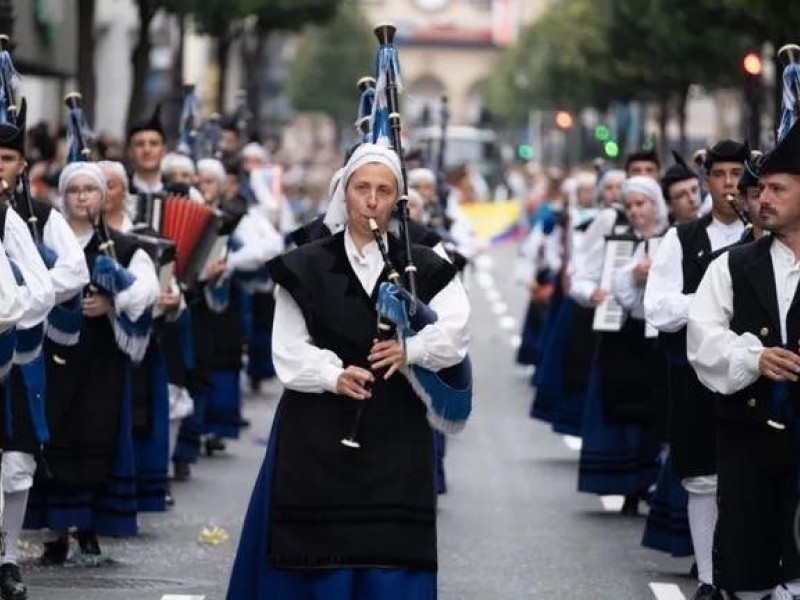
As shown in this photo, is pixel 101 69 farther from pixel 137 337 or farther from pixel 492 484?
pixel 137 337

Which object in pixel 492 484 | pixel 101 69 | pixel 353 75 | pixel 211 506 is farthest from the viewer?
pixel 353 75

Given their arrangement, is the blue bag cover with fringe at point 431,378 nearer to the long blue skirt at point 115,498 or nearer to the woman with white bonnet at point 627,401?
the long blue skirt at point 115,498

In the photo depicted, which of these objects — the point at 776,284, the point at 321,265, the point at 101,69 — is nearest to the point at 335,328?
the point at 321,265

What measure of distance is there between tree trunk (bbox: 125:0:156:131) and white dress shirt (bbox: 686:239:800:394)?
23.7m

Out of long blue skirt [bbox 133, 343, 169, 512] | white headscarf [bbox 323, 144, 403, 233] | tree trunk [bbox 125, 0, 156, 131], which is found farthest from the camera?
tree trunk [bbox 125, 0, 156, 131]

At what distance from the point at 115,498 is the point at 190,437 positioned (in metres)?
4.00

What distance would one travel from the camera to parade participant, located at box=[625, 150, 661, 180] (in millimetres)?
16297

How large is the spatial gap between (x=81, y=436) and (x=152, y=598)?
116cm

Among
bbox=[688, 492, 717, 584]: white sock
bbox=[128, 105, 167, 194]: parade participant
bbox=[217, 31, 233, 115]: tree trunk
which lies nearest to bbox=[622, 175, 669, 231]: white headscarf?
bbox=[128, 105, 167, 194]: parade participant

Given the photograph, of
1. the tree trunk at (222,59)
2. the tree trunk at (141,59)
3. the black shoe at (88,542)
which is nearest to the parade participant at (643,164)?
the black shoe at (88,542)

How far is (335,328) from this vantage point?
9.23 metres

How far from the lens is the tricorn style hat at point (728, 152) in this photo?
12.1 meters

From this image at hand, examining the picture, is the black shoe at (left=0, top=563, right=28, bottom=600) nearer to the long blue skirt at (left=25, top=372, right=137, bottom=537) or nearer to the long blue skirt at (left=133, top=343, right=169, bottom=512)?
the long blue skirt at (left=25, top=372, right=137, bottom=537)

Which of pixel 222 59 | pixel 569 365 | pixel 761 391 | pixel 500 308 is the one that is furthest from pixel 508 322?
pixel 761 391
